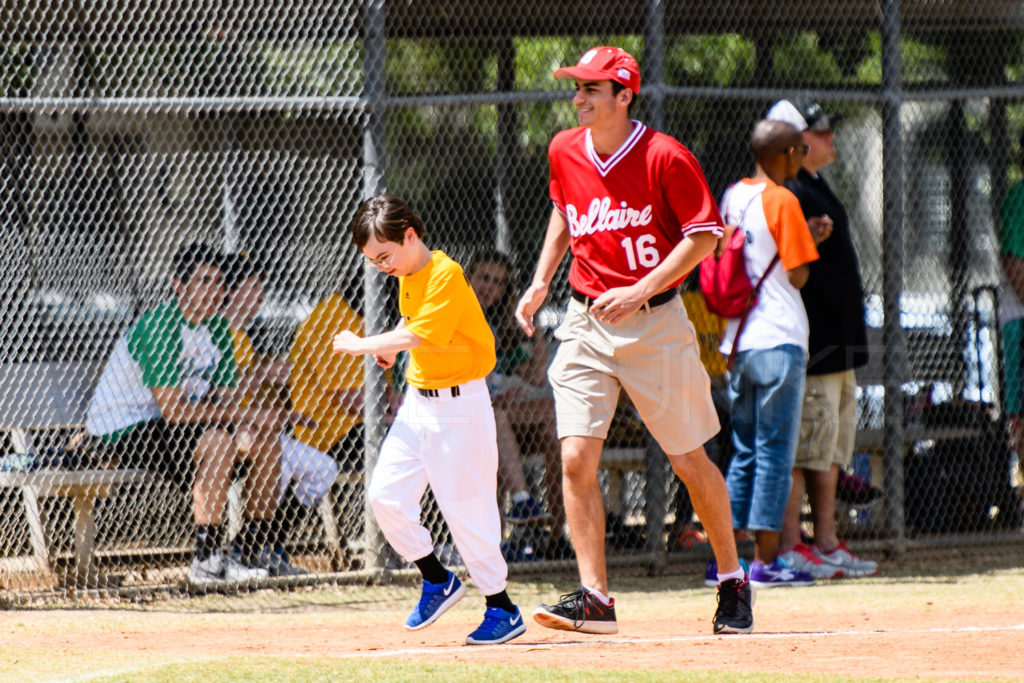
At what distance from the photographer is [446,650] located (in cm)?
423

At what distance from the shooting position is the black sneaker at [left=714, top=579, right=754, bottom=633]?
4438 millimetres

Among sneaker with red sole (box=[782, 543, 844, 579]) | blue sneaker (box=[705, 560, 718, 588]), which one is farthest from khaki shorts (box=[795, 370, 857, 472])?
blue sneaker (box=[705, 560, 718, 588])

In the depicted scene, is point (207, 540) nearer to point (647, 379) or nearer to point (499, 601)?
point (499, 601)

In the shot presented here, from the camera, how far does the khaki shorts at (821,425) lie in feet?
20.1

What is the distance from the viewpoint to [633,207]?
4.35 meters

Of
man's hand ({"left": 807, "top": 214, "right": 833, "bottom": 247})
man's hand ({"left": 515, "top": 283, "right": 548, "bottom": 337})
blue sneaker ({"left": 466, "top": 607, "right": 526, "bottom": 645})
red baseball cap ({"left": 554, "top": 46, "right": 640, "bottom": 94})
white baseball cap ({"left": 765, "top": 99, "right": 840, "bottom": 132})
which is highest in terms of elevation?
white baseball cap ({"left": 765, "top": 99, "right": 840, "bottom": 132})

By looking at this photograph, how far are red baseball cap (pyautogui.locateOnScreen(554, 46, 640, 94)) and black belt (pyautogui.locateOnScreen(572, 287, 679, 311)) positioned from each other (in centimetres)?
75

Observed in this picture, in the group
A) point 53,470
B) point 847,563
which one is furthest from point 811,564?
point 53,470

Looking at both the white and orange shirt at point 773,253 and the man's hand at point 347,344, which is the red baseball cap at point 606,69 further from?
the white and orange shirt at point 773,253

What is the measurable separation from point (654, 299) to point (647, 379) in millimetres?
293

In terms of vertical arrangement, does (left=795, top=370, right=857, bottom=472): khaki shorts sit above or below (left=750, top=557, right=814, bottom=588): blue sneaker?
above

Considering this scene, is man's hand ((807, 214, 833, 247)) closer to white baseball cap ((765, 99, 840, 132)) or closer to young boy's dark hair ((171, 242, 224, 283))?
white baseball cap ((765, 99, 840, 132))

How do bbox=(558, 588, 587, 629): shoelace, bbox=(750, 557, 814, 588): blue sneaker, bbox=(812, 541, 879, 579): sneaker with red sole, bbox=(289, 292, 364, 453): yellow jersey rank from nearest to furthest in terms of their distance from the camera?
bbox=(558, 588, 587, 629): shoelace, bbox=(750, 557, 814, 588): blue sneaker, bbox=(812, 541, 879, 579): sneaker with red sole, bbox=(289, 292, 364, 453): yellow jersey

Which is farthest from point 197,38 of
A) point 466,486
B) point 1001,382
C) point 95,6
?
point 1001,382
